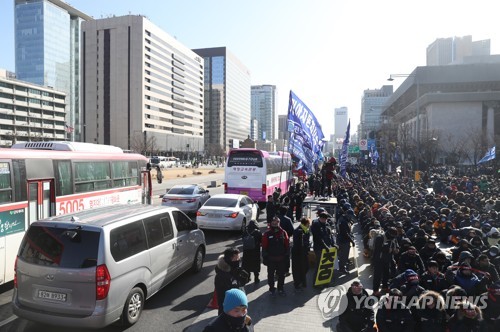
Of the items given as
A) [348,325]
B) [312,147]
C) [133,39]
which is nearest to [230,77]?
[133,39]

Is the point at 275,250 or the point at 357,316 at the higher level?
the point at 275,250

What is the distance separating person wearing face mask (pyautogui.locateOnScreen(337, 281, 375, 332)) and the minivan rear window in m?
3.68

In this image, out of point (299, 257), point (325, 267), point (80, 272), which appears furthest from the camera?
point (325, 267)

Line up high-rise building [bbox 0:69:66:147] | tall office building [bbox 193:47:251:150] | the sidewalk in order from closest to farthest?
the sidewalk
high-rise building [bbox 0:69:66:147]
tall office building [bbox 193:47:251:150]

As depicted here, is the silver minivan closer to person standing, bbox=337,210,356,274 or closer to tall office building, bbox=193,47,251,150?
person standing, bbox=337,210,356,274

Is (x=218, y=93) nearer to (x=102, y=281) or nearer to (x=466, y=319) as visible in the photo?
(x=102, y=281)

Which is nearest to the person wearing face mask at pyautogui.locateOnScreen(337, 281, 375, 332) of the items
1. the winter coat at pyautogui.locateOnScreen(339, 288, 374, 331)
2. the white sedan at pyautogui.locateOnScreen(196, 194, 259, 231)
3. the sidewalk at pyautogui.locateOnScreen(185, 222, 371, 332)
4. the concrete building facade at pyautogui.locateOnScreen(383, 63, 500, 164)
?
the winter coat at pyautogui.locateOnScreen(339, 288, 374, 331)

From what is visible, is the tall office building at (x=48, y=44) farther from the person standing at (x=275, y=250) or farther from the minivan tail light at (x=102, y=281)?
the minivan tail light at (x=102, y=281)

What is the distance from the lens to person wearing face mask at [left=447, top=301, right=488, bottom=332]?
457 centimetres

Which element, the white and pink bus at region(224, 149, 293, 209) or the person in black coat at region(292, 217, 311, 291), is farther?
Result: the white and pink bus at region(224, 149, 293, 209)

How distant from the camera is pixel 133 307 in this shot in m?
5.97

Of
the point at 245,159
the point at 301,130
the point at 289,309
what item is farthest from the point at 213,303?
the point at 245,159

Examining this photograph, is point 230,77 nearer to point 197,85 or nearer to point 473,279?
point 197,85

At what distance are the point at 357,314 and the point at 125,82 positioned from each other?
4612 inches
